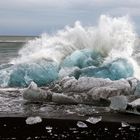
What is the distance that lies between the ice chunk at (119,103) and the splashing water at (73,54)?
5.60 m

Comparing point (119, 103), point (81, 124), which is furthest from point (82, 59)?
point (81, 124)

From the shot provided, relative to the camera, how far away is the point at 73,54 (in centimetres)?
2158

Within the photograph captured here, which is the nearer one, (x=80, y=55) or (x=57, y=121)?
(x=57, y=121)

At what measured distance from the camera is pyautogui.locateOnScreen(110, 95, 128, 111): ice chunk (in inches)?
510

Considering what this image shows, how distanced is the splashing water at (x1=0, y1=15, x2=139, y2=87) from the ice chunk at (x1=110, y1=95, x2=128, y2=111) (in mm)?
5597

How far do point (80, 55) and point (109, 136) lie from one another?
1120 cm

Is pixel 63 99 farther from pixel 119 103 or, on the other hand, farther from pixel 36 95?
pixel 119 103

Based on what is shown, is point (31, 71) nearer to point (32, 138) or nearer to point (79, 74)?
point (79, 74)

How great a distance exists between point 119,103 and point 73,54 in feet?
28.7

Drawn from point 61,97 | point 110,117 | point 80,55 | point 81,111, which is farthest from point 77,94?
point 80,55

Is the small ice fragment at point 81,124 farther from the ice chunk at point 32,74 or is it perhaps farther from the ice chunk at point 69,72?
the ice chunk at point 32,74

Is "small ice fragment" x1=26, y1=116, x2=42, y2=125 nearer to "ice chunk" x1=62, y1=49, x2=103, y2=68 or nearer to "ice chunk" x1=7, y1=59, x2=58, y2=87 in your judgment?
"ice chunk" x1=7, y1=59, x2=58, y2=87

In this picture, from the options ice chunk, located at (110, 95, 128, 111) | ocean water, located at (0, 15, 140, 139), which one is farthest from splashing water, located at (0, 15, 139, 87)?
A: ice chunk, located at (110, 95, 128, 111)

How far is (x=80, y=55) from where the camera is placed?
21.4m
